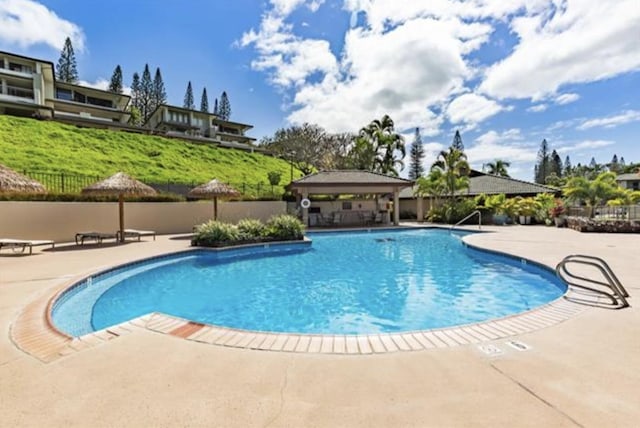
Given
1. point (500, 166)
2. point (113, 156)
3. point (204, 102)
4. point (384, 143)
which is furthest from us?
point (204, 102)

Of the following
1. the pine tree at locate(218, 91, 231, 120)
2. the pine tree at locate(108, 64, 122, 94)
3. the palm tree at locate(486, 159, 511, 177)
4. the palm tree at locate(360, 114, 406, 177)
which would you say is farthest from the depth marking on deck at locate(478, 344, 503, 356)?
the pine tree at locate(218, 91, 231, 120)

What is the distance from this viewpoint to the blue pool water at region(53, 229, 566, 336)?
5355 millimetres

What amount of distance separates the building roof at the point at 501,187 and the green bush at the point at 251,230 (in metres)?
16.6

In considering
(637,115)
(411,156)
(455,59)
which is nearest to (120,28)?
(455,59)

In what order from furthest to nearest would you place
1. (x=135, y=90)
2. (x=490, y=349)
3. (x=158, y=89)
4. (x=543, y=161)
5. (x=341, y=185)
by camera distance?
(x=543, y=161) → (x=158, y=89) → (x=135, y=90) → (x=341, y=185) → (x=490, y=349)

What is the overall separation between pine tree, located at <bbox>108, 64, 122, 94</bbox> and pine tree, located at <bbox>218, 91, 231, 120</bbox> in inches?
758

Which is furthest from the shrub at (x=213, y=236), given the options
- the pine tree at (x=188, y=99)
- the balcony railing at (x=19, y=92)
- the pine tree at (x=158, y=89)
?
the pine tree at (x=188, y=99)

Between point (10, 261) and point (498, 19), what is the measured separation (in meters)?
17.0

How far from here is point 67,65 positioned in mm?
50500

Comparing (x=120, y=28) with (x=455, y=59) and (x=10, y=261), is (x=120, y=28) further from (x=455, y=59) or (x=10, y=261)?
(x=455, y=59)

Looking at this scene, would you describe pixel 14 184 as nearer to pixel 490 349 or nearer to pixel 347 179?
pixel 490 349

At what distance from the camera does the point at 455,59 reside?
14586mm

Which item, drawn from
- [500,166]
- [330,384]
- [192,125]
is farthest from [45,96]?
[500,166]

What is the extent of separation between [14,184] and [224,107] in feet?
219
